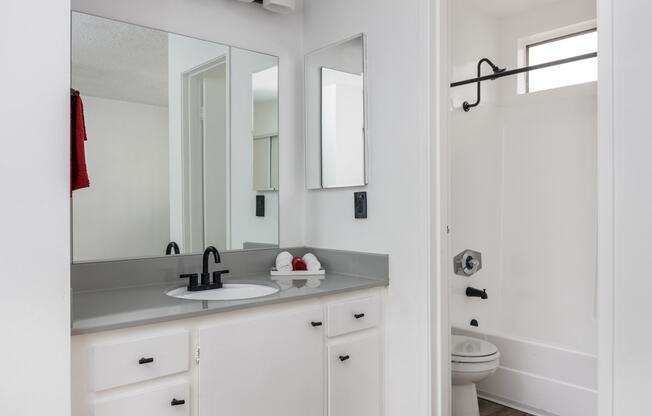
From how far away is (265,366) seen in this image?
173cm

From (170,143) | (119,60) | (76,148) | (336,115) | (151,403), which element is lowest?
(151,403)

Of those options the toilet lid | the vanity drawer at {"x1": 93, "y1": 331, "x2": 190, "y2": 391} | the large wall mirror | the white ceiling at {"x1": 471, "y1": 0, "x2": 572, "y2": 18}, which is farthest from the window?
the vanity drawer at {"x1": 93, "y1": 331, "x2": 190, "y2": 391}

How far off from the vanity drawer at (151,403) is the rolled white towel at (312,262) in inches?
36.7

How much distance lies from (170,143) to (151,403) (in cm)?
112

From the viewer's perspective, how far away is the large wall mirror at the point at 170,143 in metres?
1.92

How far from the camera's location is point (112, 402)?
4.57ft

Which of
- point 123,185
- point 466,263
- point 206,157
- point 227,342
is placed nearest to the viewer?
point 227,342

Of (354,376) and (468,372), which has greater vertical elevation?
(354,376)

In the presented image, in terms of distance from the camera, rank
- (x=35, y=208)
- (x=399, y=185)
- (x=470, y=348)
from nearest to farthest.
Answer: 1. (x=35, y=208)
2. (x=399, y=185)
3. (x=470, y=348)

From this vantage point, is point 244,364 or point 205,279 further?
point 205,279

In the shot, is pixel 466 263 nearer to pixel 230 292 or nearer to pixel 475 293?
pixel 475 293

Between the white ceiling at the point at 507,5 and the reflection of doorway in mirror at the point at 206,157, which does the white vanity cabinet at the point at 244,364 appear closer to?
the reflection of doorway in mirror at the point at 206,157

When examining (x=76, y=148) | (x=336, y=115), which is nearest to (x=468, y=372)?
(x=336, y=115)

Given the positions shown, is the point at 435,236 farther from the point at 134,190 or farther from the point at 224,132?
the point at 134,190
